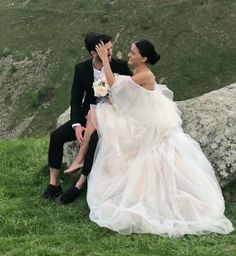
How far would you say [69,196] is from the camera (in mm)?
8609

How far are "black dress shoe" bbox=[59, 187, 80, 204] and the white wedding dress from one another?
0.49 meters

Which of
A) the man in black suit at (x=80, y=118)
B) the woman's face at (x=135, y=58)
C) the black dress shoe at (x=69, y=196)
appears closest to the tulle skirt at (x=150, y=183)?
the man in black suit at (x=80, y=118)

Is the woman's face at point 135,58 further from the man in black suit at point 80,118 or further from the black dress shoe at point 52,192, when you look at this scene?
the black dress shoe at point 52,192

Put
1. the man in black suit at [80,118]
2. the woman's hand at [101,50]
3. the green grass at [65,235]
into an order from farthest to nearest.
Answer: the woman's hand at [101,50] → the man in black suit at [80,118] → the green grass at [65,235]

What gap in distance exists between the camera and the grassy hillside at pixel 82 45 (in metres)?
79.0

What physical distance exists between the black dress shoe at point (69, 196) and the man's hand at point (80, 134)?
2.54ft

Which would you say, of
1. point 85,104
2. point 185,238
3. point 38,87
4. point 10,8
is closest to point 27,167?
point 85,104

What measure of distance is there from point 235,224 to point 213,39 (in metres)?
80.4

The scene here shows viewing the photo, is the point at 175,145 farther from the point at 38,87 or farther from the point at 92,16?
the point at 92,16

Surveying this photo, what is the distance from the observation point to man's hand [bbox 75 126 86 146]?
28.9ft

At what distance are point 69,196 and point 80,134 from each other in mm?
1036

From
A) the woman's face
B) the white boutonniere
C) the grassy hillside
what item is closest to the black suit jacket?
the white boutonniere

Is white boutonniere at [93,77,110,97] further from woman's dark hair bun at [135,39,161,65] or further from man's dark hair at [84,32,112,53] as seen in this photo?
woman's dark hair bun at [135,39,161,65]

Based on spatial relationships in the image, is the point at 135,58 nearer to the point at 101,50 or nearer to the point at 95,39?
the point at 101,50
